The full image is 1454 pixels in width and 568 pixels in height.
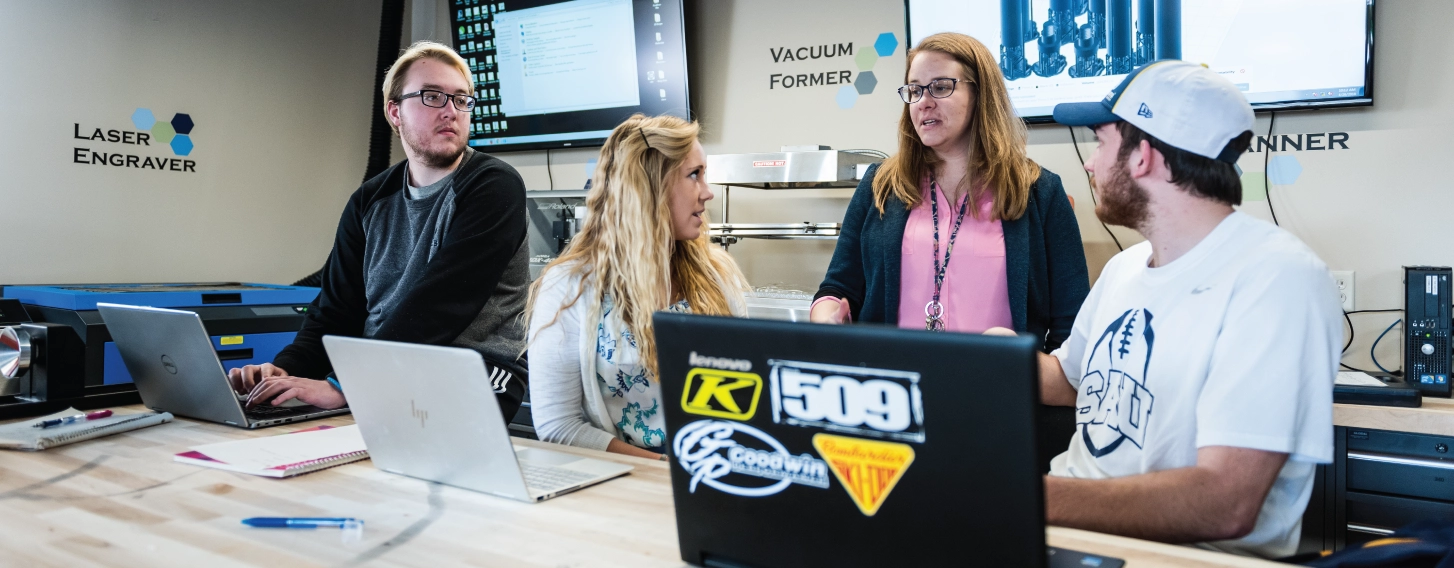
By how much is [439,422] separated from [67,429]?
31.8 inches

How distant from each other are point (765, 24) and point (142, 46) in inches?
86.1

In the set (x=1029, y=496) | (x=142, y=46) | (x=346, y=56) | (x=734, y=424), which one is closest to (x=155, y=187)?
(x=142, y=46)

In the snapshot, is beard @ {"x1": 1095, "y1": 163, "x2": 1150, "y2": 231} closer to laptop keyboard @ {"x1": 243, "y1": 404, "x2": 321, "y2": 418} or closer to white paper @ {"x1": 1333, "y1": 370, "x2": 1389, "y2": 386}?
white paper @ {"x1": 1333, "y1": 370, "x2": 1389, "y2": 386}

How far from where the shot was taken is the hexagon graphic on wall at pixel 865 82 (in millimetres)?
3092

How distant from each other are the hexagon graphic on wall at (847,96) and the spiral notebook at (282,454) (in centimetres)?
205

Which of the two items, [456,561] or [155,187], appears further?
[155,187]

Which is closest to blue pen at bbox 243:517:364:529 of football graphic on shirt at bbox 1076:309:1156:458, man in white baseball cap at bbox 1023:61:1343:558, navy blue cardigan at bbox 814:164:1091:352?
man in white baseball cap at bbox 1023:61:1343:558

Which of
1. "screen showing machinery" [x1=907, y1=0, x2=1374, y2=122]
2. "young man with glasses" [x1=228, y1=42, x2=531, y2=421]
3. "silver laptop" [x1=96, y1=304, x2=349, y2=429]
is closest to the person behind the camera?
"silver laptop" [x1=96, y1=304, x2=349, y2=429]

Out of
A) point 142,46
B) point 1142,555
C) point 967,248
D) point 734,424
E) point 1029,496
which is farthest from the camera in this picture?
point 142,46

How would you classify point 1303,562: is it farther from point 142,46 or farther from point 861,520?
point 142,46

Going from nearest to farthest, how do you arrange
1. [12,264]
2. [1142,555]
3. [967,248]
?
[1142,555] → [967,248] → [12,264]

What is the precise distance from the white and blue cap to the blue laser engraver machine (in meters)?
1.99

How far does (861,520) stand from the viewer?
77 centimetres

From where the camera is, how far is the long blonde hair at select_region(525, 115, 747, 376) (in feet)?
5.90
